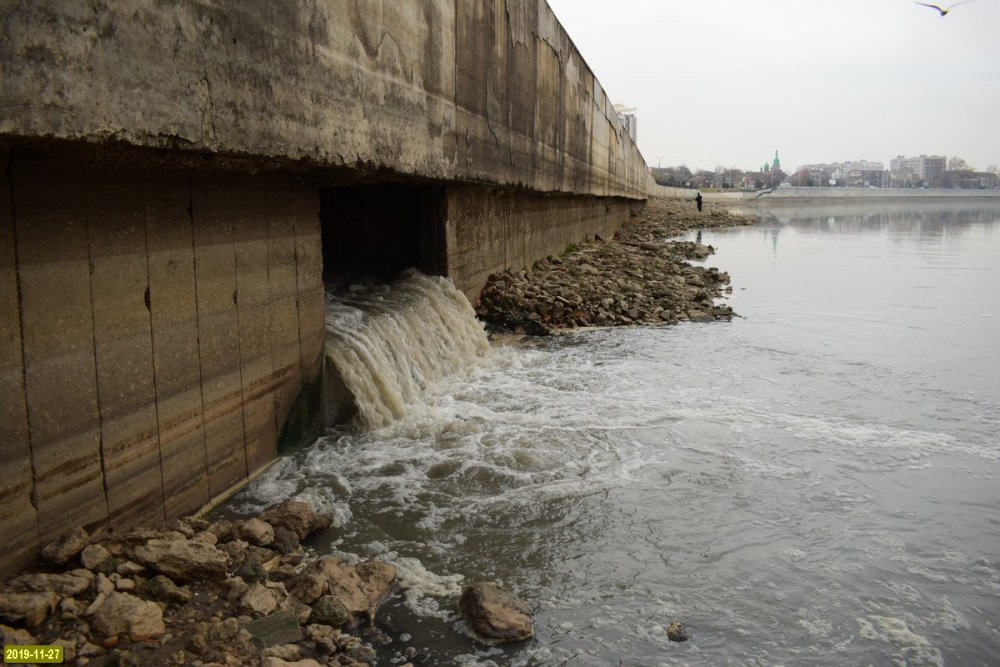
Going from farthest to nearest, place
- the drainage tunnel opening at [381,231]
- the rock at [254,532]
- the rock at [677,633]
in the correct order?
the drainage tunnel opening at [381,231] → the rock at [254,532] → the rock at [677,633]

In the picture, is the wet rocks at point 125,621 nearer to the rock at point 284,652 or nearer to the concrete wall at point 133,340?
the rock at point 284,652

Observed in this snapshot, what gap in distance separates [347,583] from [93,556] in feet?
3.55

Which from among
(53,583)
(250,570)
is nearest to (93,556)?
(53,583)

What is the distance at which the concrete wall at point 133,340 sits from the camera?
322 centimetres

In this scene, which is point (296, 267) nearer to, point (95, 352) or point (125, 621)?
point (95, 352)

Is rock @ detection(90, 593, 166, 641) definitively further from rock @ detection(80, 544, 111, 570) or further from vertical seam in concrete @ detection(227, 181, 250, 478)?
vertical seam in concrete @ detection(227, 181, 250, 478)

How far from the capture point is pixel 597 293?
12.5m

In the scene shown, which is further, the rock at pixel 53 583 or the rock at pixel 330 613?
the rock at pixel 330 613

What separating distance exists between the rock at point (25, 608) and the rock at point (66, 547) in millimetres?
304

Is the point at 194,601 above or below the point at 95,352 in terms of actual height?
below

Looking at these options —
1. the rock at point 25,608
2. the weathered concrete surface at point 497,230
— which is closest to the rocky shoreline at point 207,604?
the rock at point 25,608

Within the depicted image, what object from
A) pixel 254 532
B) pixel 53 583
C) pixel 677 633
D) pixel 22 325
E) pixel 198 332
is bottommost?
pixel 677 633

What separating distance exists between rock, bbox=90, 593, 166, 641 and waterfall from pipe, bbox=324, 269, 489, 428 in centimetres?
303

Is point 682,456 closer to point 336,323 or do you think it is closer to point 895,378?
point 336,323
